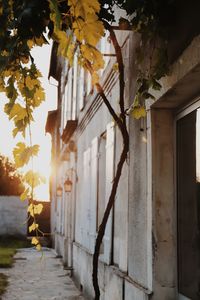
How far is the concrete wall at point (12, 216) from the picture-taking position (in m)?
23.3

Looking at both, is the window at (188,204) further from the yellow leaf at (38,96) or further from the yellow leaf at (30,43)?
the yellow leaf at (30,43)

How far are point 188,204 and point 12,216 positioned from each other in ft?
67.1

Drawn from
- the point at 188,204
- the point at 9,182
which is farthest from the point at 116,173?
the point at 9,182

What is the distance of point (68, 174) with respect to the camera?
1293 cm

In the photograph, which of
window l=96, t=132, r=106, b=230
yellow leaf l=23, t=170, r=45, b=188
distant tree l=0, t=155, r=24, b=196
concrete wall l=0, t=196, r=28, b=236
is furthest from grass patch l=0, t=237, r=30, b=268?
yellow leaf l=23, t=170, r=45, b=188

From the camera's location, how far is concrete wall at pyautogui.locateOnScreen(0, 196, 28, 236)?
23.3m

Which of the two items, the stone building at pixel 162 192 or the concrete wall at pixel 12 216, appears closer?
the stone building at pixel 162 192

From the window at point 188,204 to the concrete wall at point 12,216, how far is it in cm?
1953

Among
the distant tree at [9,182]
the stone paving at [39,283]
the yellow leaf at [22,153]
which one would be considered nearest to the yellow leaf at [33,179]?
the yellow leaf at [22,153]

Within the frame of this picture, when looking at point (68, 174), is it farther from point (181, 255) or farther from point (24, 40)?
point (24, 40)

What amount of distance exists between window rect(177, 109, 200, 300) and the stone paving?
3014 mm

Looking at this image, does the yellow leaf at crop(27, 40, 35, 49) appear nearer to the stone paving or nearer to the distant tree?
the stone paving

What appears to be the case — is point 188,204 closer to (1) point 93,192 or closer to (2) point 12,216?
(1) point 93,192

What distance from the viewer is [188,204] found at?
3.98 m
